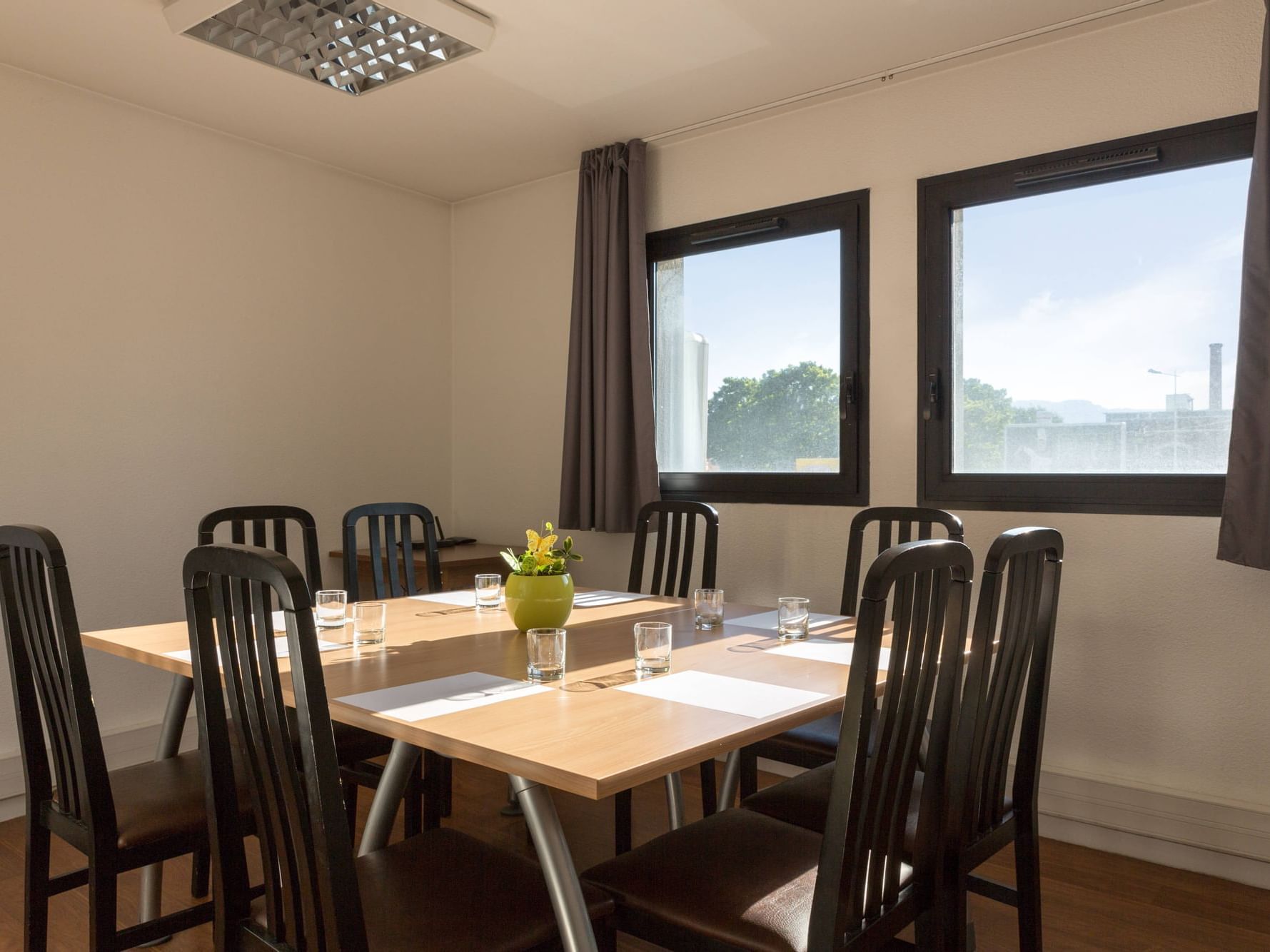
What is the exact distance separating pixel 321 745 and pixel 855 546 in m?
1.90

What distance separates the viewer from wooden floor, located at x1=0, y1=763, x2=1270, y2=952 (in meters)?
2.29

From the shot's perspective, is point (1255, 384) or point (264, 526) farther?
point (264, 526)

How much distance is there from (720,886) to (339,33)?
2.62 m

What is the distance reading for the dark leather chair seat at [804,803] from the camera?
1.80 meters

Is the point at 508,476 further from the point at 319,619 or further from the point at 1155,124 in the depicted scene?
the point at 1155,124

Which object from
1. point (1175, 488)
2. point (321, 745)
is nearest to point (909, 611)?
point (321, 745)

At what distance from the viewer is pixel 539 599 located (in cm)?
212

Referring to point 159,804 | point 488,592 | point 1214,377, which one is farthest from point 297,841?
point 1214,377

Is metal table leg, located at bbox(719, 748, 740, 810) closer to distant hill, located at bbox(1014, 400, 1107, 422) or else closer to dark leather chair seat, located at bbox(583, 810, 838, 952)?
dark leather chair seat, located at bbox(583, 810, 838, 952)

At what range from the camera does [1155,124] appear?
279cm

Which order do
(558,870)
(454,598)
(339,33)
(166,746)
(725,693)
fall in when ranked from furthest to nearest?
(339,33)
(454,598)
(166,746)
(725,693)
(558,870)

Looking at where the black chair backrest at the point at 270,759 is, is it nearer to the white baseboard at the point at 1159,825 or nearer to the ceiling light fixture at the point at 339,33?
the ceiling light fixture at the point at 339,33

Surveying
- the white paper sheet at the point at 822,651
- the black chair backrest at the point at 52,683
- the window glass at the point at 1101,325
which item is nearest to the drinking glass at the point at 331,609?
the black chair backrest at the point at 52,683

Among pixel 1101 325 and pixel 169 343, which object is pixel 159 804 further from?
pixel 1101 325
